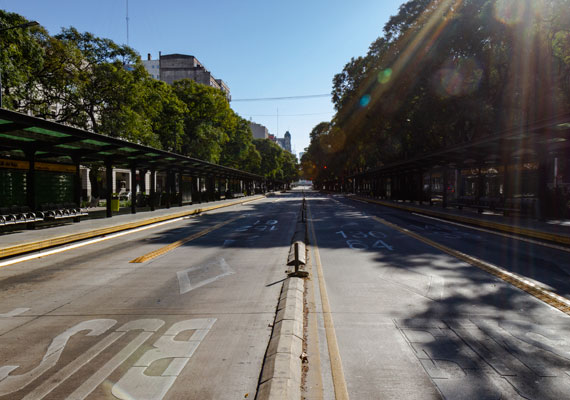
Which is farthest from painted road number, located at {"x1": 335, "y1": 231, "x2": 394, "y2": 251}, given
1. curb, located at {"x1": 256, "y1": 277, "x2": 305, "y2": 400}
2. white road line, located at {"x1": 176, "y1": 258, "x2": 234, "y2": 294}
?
curb, located at {"x1": 256, "y1": 277, "x2": 305, "y2": 400}

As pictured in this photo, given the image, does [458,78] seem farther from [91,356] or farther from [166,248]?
[91,356]

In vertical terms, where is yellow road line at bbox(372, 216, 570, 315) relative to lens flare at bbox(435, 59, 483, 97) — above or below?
below

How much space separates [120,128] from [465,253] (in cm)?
2628

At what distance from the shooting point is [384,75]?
3048cm

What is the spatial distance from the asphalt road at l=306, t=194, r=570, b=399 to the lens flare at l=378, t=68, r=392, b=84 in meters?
23.4

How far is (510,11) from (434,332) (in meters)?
23.5

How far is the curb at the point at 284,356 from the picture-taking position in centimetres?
324

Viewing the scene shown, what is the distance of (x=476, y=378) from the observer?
3631 mm

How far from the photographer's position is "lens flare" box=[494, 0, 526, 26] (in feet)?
68.7

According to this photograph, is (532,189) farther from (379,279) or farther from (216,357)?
(216,357)

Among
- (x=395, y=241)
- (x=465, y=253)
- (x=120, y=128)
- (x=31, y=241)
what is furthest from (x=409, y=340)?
(x=120, y=128)

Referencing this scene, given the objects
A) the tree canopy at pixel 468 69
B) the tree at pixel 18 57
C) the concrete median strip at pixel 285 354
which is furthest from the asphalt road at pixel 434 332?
the tree at pixel 18 57

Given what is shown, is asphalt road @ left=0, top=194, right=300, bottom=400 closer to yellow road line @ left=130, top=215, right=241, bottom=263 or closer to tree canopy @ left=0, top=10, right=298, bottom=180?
yellow road line @ left=130, top=215, right=241, bottom=263

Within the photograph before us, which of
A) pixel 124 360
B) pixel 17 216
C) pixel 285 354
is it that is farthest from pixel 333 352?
pixel 17 216
